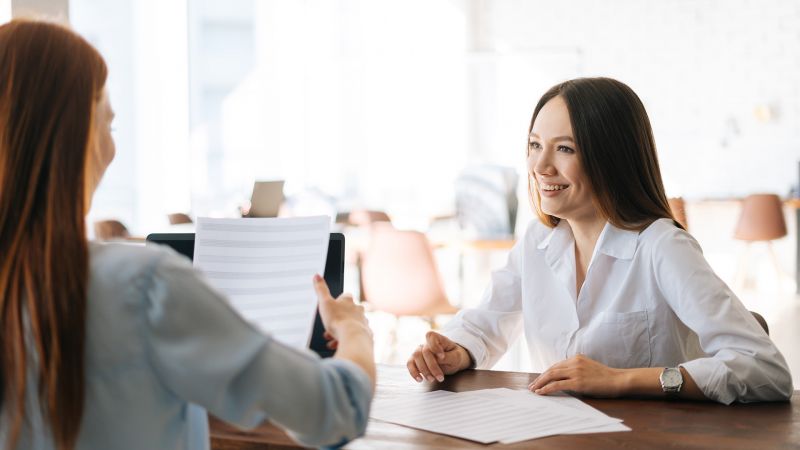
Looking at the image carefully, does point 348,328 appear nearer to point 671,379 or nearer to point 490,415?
point 490,415

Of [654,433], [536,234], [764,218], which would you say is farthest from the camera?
[764,218]

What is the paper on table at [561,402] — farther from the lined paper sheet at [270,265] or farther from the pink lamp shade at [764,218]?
the pink lamp shade at [764,218]

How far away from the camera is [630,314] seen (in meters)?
1.80

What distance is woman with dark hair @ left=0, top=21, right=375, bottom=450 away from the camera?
802mm

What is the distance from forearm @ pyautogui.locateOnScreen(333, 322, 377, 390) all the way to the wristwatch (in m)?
0.68

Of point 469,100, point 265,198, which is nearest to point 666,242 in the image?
point 265,198

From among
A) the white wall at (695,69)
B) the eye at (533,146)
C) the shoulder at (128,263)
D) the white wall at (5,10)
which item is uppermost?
the white wall at (695,69)

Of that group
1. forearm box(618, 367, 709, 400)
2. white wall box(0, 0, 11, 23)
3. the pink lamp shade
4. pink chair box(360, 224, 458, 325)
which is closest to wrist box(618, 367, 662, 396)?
forearm box(618, 367, 709, 400)

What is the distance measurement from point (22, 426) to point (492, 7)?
9.36 meters

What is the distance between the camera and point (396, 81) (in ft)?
30.5

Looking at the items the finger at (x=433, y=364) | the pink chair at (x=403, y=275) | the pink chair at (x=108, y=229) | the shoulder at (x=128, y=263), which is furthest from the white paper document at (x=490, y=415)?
the pink chair at (x=108, y=229)

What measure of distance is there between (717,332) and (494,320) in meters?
0.56

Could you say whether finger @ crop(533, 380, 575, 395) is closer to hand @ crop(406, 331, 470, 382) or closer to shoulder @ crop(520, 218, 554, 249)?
hand @ crop(406, 331, 470, 382)

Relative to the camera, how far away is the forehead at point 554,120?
1.83 metres
